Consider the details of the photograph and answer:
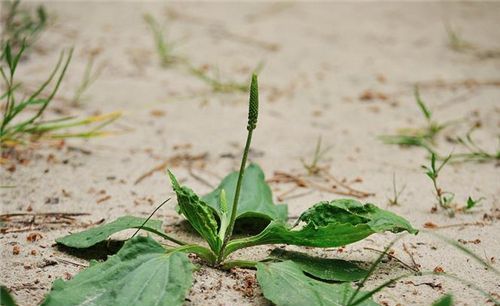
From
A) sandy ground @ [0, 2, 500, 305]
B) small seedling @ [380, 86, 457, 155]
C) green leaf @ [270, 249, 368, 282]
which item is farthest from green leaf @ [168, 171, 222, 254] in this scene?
small seedling @ [380, 86, 457, 155]

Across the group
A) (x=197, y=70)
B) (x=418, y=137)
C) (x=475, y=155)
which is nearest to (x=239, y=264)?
(x=475, y=155)

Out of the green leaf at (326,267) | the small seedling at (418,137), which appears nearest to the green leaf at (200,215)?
the green leaf at (326,267)

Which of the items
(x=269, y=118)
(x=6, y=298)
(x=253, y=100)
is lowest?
(x=269, y=118)

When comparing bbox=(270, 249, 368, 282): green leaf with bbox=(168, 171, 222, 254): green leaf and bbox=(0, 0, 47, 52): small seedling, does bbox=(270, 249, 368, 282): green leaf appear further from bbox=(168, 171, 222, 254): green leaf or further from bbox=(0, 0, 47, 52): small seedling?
bbox=(0, 0, 47, 52): small seedling

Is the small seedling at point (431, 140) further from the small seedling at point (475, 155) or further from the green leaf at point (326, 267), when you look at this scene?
the green leaf at point (326, 267)

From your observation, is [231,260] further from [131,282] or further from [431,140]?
[431,140]

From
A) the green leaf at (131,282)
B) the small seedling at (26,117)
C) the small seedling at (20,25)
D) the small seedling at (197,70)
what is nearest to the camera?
the green leaf at (131,282)
